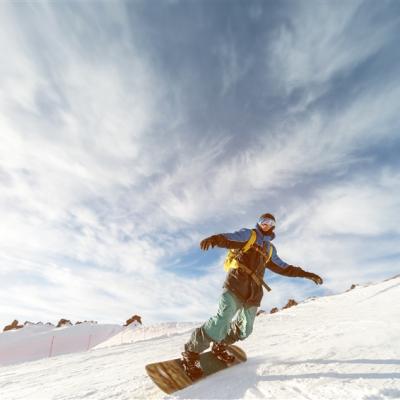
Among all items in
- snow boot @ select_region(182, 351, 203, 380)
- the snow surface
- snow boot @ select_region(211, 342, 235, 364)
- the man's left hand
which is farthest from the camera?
the man's left hand

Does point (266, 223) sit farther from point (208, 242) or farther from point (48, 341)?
point (48, 341)

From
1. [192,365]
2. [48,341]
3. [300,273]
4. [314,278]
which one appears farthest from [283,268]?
[48,341]

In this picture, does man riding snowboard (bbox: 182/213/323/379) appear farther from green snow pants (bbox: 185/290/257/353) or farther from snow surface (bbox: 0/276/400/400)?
snow surface (bbox: 0/276/400/400)

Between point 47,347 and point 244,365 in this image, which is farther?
point 47,347

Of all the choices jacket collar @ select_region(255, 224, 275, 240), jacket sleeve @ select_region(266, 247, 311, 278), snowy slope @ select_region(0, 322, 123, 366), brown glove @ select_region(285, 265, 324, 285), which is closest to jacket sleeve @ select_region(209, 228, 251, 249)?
jacket collar @ select_region(255, 224, 275, 240)

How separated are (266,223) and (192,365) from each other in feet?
7.24

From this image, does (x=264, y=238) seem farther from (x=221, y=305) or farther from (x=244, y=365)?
(x=244, y=365)

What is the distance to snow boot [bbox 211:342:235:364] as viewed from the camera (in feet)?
13.5

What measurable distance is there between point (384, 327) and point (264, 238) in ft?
8.85

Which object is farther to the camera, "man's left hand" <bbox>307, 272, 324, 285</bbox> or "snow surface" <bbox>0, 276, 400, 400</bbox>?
"man's left hand" <bbox>307, 272, 324, 285</bbox>

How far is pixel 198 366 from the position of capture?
12.4 feet

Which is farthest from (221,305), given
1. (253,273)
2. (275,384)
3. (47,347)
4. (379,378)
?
(47,347)

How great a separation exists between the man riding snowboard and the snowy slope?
40.9 m

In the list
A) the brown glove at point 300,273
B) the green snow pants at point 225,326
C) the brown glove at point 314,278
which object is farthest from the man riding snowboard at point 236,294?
the brown glove at point 314,278
